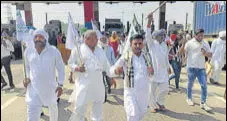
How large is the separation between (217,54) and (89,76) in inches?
218

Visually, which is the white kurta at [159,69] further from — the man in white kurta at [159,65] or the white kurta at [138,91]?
the white kurta at [138,91]

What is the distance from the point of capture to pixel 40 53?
4.31 metres

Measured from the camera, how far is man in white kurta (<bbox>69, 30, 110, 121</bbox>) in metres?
4.46

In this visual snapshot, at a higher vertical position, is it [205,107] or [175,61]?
[175,61]

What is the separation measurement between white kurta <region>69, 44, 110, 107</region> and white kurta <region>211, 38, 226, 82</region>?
5.13 m

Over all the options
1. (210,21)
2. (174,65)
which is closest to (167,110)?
(174,65)

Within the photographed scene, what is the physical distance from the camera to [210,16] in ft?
47.5

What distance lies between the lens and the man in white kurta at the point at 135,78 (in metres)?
4.23

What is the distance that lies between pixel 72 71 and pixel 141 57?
1.12 m

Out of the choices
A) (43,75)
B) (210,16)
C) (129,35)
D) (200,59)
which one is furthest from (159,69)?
(210,16)

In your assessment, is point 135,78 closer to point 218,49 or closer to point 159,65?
point 159,65

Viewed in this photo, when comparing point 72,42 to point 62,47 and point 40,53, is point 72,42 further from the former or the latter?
point 62,47

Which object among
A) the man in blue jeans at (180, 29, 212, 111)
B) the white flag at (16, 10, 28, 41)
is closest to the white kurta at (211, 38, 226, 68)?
the man in blue jeans at (180, 29, 212, 111)

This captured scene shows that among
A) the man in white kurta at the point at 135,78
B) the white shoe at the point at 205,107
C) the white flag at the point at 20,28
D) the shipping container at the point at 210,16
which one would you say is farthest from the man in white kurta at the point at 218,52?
the white flag at the point at 20,28
